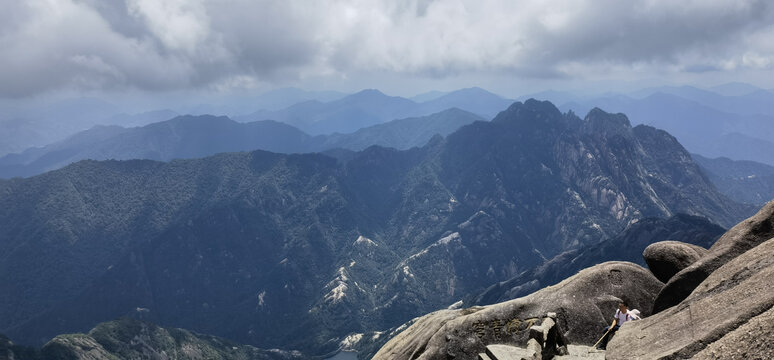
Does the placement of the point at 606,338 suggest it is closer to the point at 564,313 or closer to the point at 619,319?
the point at 619,319

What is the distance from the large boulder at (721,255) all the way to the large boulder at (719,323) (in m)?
3.94

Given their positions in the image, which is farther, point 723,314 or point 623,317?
point 623,317

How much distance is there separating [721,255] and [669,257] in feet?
25.6

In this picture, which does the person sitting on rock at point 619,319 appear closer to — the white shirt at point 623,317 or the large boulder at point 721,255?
the white shirt at point 623,317

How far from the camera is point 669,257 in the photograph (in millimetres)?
40031

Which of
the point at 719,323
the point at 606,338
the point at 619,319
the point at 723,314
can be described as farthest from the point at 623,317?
the point at 719,323

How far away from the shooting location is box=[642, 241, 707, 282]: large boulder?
39062 mm

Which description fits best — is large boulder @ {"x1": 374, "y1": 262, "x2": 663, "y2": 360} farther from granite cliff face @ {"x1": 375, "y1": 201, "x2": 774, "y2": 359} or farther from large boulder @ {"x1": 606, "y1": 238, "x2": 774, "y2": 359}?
large boulder @ {"x1": 606, "y1": 238, "x2": 774, "y2": 359}

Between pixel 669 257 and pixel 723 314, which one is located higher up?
pixel 723 314

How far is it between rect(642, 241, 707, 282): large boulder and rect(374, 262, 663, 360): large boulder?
98 centimetres

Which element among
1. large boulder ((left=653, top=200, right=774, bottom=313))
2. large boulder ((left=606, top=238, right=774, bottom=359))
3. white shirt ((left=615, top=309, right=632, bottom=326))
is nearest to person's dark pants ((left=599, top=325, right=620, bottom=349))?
white shirt ((left=615, top=309, right=632, bottom=326))

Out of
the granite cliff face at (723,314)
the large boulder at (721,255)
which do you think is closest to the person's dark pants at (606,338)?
the granite cliff face at (723,314)

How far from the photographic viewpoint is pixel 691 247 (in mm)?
41031

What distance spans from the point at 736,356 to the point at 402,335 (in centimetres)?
4704
